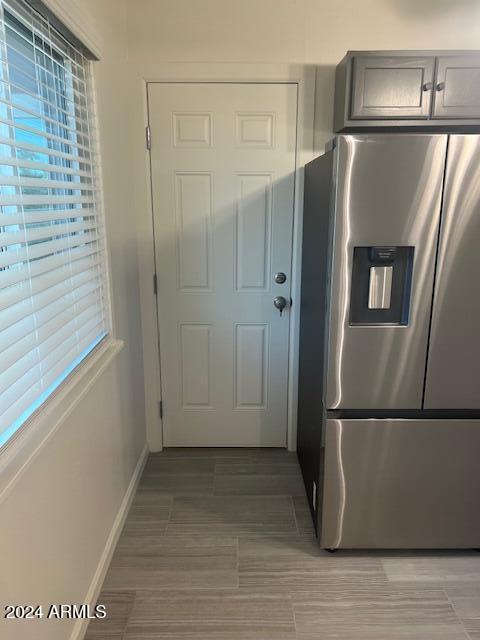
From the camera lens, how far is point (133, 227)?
248 cm

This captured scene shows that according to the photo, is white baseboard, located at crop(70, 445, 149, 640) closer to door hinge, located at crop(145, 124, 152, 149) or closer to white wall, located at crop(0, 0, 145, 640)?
white wall, located at crop(0, 0, 145, 640)

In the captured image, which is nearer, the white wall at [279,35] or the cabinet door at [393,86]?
the cabinet door at [393,86]

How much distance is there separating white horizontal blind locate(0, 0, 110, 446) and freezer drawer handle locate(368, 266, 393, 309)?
1124mm

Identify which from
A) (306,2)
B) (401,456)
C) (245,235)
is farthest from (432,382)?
(306,2)

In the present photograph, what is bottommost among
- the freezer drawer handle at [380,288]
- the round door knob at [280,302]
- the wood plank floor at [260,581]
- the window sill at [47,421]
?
the wood plank floor at [260,581]

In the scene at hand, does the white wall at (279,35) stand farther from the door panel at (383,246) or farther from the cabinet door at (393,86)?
the door panel at (383,246)

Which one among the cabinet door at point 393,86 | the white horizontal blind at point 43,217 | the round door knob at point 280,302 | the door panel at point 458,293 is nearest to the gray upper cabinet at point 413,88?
the cabinet door at point 393,86

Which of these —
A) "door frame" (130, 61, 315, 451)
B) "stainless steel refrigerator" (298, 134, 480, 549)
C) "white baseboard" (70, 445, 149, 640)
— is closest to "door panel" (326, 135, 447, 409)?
"stainless steel refrigerator" (298, 134, 480, 549)

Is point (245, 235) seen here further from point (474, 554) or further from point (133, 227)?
point (474, 554)

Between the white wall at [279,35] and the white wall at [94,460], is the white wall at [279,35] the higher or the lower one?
the higher one

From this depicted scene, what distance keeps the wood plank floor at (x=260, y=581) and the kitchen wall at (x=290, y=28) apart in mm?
2326

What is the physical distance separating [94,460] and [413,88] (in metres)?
2.20

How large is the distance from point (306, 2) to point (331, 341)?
1.75 meters

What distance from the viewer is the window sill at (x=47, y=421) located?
1088mm
